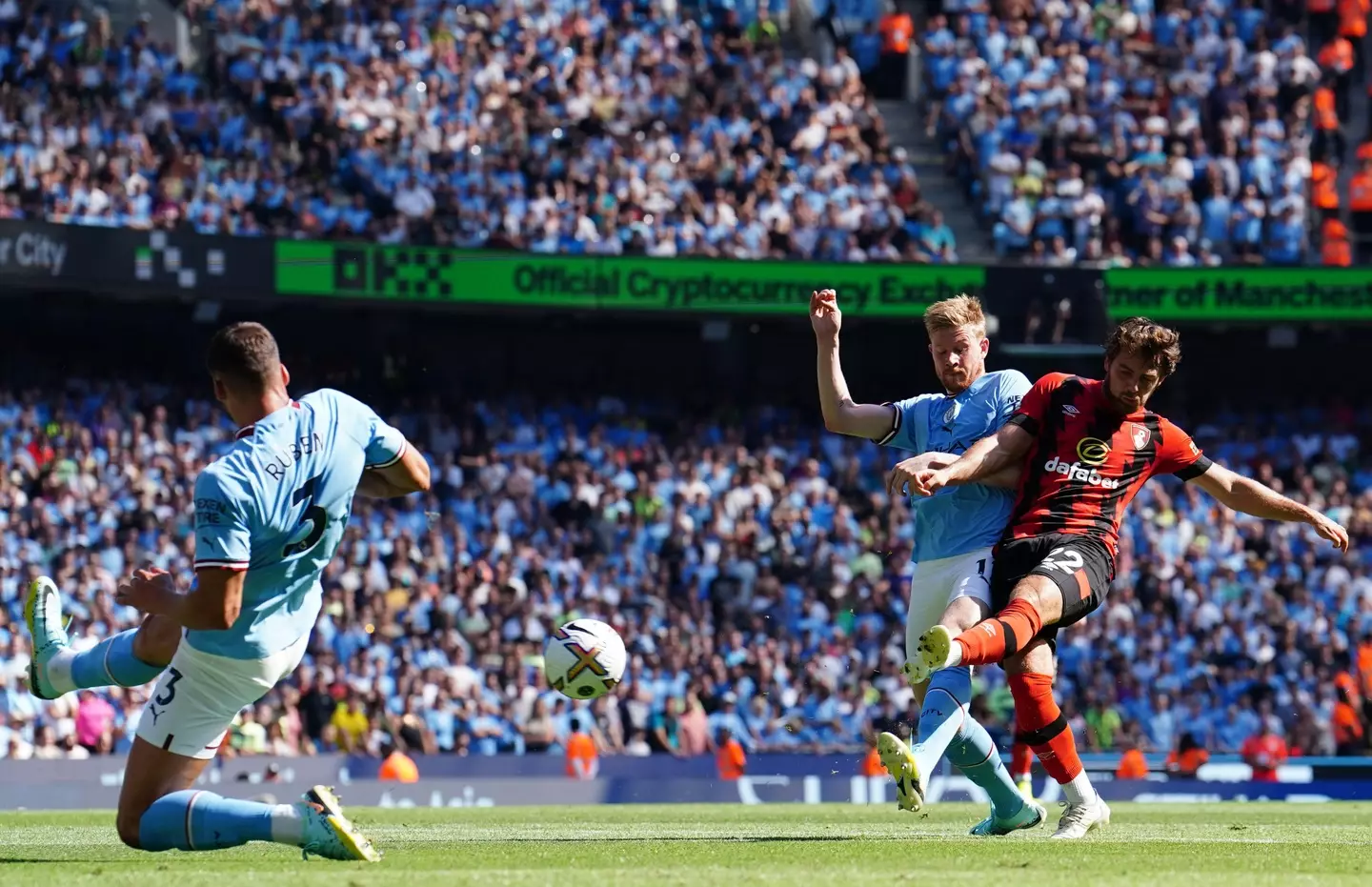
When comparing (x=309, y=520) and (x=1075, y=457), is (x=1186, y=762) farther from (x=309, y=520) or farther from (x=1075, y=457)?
(x=309, y=520)

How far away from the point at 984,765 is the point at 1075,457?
1.55 metres

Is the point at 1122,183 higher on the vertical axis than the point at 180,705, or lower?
higher

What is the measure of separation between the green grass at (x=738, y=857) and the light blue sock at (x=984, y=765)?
0.20 m

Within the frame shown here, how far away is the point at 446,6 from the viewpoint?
29.5 metres

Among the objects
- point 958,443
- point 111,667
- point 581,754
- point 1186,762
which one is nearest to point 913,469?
point 958,443

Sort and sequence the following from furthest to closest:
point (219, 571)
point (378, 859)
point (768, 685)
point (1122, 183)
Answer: point (1122, 183) < point (768, 685) < point (378, 859) < point (219, 571)

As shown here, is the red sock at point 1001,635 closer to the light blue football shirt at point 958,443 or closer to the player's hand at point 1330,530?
the light blue football shirt at point 958,443

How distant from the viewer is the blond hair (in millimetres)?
9305

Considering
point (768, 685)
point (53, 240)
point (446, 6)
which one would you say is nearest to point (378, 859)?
point (768, 685)

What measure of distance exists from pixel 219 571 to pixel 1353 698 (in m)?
20.2

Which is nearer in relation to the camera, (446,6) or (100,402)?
(100,402)

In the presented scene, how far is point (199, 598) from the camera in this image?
708cm

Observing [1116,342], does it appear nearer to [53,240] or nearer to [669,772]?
[669,772]

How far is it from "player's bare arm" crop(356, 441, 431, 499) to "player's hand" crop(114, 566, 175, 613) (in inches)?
35.6
